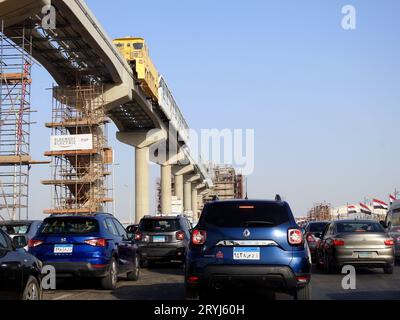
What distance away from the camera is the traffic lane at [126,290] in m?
10.9

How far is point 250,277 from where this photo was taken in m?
8.45

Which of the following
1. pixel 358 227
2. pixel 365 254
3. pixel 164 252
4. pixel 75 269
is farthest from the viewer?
pixel 164 252

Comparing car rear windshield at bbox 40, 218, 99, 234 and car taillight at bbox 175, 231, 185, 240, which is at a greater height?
car rear windshield at bbox 40, 218, 99, 234

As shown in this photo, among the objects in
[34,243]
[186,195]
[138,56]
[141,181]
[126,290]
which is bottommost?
[126,290]

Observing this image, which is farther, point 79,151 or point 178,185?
point 178,185

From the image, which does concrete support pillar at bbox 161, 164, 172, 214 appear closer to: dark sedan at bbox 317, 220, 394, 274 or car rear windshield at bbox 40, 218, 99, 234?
dark sedan at bbox 317, 220, 394, 274

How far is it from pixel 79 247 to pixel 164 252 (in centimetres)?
675

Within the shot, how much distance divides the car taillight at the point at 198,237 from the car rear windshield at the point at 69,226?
383 centimetres

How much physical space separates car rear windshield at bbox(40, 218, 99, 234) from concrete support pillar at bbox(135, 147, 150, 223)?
4788 centimetres

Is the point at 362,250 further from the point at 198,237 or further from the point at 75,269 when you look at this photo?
the point at 198,237

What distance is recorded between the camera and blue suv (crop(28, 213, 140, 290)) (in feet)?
38.4

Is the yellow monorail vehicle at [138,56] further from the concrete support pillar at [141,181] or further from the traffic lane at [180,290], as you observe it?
the traffic lane at [180,290]

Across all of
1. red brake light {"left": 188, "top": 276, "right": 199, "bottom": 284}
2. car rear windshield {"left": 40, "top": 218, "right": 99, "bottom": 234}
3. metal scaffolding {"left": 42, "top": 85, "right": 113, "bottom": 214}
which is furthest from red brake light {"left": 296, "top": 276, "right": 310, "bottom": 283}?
metal scaffolding {"left": 42, "top": 85, "right": 113, "bottom": 214}

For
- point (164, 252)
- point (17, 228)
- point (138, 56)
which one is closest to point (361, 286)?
point (164, 252)
